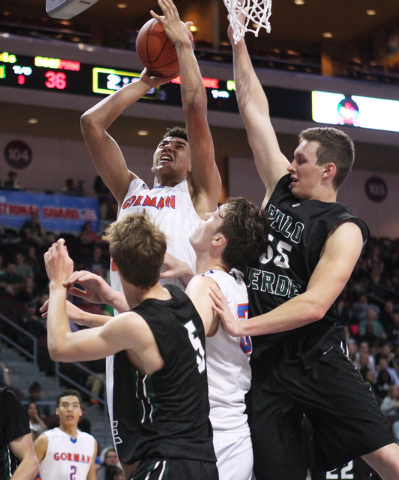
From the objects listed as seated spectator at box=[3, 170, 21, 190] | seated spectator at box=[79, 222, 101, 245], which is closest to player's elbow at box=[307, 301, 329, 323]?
seated spectator at box=[79, 222, 101, 245]

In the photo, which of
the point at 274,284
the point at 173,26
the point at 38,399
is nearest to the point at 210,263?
the point at 274,284

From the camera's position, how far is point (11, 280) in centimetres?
1326

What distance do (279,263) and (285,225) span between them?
0.20 metres

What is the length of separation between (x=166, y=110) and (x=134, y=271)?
1334cm

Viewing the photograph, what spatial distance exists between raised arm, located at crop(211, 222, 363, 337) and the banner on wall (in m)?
12.2

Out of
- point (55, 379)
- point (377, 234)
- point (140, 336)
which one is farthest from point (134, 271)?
point (377, 234)

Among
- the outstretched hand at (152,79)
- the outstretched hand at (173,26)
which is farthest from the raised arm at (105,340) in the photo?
the outstretched hand at (152,79)

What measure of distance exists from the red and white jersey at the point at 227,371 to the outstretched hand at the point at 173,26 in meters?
1.44

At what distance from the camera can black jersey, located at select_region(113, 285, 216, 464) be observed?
9.52 ft

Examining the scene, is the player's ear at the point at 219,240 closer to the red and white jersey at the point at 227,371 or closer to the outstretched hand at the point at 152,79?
the red and white jersey at the point at 227,371

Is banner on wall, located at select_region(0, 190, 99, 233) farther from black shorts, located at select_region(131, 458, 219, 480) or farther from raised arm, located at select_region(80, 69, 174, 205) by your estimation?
black shorts, located at select_region(131, 458, 219, 480)

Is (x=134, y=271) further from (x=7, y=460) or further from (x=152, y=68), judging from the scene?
(x=7, y=460)

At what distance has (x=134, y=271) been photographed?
295cm

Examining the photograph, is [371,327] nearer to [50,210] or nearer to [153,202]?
[50,210]
